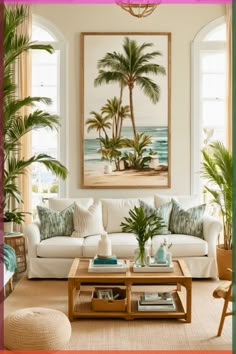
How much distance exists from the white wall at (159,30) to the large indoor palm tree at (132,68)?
0.22 m

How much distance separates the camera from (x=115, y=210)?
6645 mm

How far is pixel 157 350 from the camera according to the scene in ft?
12.6

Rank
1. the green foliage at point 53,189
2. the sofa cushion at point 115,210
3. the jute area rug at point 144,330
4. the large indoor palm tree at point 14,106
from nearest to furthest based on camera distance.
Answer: the jute area rug at point 144,330 < the large indoor palm tree at point 14,106 < the sofa cushion at point 115,210 < the green foliage at point 53,189

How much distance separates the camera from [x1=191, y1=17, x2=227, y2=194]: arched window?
23.1ft

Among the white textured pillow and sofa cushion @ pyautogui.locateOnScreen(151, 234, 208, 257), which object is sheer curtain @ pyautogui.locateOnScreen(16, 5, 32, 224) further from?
sofa cushion @ pyautogui.locateOnScreen(151, 234, 208, 257)

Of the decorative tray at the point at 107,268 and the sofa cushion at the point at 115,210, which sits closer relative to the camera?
the decorative tray at the point at 107,268

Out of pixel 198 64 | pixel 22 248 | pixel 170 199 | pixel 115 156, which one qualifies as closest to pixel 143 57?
pixel 198 64

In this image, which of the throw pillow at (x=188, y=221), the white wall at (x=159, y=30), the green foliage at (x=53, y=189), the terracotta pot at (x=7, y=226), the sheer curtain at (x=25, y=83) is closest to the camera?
the terracotta pot at (x=7, y=226)

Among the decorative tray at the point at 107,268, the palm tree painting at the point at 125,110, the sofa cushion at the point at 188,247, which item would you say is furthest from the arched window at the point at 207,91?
the decorative tray at the point at 107,268

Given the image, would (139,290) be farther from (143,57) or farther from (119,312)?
(143,57)

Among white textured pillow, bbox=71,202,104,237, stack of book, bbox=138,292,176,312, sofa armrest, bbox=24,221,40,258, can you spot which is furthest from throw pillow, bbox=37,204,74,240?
stack of book, bbox=138,292,176,312

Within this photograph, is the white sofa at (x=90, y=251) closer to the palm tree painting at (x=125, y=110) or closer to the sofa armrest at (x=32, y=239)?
the sofa armrest at (x=32, y=239)

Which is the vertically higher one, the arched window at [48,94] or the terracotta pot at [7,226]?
the arched window at [48,94]

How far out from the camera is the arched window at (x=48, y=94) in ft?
23.2
